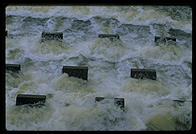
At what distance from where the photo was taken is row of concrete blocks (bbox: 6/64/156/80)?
3.32 metres

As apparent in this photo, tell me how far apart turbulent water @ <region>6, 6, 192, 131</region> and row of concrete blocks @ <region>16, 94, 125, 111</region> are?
0.05 m

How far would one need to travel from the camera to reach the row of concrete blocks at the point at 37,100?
2.88m

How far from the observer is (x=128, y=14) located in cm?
511

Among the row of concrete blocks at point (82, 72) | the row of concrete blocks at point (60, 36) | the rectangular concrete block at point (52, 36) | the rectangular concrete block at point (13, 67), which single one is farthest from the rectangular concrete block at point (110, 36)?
the rectangular concrete block at point (13, 67)

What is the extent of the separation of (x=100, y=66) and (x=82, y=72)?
431 mm

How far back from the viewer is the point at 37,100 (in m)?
2.91

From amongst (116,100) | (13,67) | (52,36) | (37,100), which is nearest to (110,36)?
(52,36)

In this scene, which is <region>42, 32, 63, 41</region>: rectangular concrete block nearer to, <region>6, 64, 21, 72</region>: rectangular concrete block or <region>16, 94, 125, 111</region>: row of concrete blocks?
<region>6, 64, 21, 72</region>: rectangular concrete block

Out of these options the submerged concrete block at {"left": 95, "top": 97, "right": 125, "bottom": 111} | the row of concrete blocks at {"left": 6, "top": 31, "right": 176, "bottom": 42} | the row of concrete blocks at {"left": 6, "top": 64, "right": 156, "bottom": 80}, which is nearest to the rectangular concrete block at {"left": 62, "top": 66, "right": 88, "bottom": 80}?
the row of concrete blocks at {"left": 6, "top": 64, "right": 156, "bottom": 80}

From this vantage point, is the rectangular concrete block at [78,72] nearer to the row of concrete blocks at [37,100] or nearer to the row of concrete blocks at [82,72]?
the row of concrete blocks at [82,72]

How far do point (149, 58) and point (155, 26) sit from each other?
1018 millimetres

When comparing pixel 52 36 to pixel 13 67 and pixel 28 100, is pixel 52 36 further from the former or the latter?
pixel 28 100
